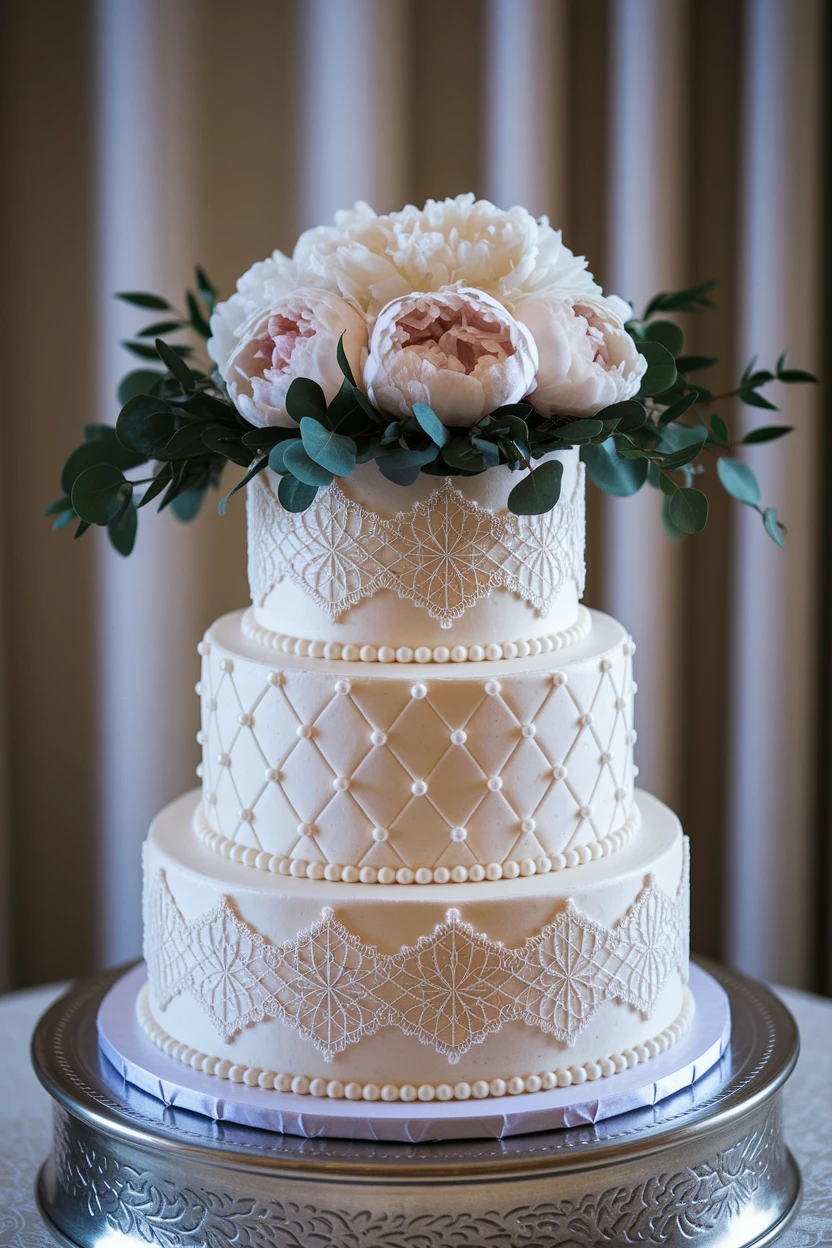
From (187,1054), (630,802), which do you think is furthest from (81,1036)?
(630,802)

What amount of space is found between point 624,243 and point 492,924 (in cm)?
162

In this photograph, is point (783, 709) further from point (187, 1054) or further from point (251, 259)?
point (187, 1054)

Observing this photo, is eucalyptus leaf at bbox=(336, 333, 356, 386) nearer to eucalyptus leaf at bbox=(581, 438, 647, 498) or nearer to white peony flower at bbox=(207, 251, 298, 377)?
white peony flower at bbox=(207, 251, 298, 377)

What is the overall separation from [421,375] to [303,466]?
0.14m

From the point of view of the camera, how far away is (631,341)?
1339mm

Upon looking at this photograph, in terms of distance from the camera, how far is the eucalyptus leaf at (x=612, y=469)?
1415 mm

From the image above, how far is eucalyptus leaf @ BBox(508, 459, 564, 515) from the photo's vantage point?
4.23 feet

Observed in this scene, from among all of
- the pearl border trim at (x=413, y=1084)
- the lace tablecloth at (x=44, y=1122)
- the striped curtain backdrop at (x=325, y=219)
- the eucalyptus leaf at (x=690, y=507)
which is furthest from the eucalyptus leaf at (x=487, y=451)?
the striped curtain backdrop at (x=325, y=219)

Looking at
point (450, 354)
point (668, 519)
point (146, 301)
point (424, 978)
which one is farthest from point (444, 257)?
point (424, 978)

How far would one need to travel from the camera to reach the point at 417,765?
136 centimetres

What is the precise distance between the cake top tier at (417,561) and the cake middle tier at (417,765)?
40 mm

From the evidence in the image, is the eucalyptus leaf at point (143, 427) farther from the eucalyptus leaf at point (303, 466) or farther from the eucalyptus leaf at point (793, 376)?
the eucalyptus leaf at point (793, 376)

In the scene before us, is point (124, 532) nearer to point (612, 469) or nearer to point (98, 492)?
point (98, 492)

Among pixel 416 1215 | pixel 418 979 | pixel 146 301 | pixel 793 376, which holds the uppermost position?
pixel 146 301
